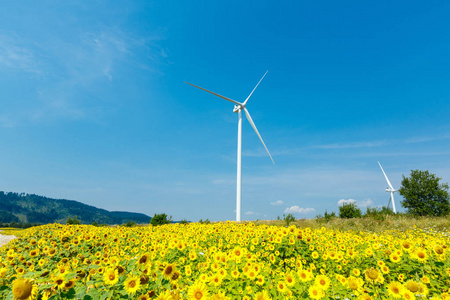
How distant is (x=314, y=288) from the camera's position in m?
3.65

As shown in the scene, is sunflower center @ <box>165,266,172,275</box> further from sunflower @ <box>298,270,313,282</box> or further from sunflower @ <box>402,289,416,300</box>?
sunflower @ <box>402,289,416,300</box>

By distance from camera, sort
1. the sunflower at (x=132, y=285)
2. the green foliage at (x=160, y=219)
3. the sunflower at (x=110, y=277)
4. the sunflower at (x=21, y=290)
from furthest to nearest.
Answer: the green foliage at (x=160, y=219) < the sunflower at (x=110, y=277) < the sunflower at (x=132, y=285) < the sunflower at (x=21, y=290)

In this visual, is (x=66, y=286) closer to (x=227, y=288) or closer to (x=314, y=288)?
(x=227, y=288)

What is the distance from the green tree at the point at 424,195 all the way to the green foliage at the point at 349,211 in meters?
14.1

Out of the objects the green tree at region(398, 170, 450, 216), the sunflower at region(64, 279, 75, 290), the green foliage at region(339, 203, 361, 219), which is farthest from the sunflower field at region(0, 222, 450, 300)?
the green tree at region(398, 170, 450, 216)

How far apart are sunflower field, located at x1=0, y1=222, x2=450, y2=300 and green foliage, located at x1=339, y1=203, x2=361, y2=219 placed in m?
23.7

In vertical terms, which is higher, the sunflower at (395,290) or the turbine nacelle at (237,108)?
the turbine nacelle at (237,108)

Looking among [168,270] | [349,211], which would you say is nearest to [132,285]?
[168,270]

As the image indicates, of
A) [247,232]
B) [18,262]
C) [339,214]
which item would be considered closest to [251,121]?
[339,214]

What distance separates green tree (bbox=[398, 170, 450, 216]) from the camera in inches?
1492

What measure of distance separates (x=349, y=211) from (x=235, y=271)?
3124 cm

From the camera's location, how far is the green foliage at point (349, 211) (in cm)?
3092

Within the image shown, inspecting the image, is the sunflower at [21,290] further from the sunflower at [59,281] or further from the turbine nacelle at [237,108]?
the turbine nacelle at [237,108]

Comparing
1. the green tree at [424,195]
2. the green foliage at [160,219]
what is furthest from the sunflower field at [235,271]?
the green tree at [424,195]
